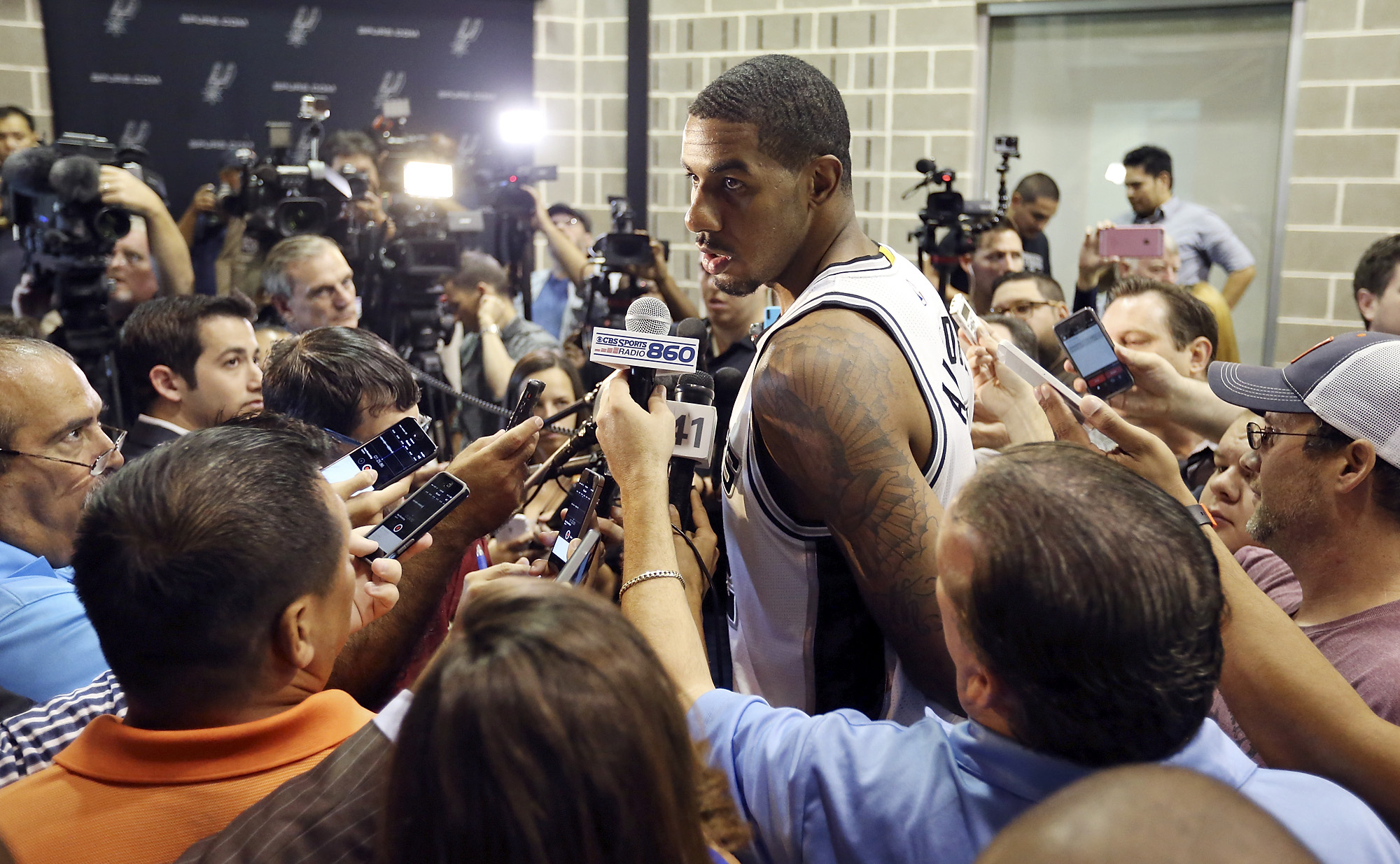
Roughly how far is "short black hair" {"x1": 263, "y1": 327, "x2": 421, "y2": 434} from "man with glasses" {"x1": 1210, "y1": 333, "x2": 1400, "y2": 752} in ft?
5.68

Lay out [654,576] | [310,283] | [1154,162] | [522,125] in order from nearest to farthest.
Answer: [654,576]
[310,283]
[1154,162]
[522,125]

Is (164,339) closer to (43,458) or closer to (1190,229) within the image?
(43,458)

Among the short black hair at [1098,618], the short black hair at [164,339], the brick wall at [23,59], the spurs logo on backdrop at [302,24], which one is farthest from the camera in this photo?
the spurs logo on backdrop at [302,24]

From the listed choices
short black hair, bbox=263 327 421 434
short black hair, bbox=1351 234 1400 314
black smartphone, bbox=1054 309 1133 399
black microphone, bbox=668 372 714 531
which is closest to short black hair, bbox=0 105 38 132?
short black hair, bbox=263 327 421 434

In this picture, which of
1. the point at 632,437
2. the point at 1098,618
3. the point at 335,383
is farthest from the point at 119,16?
the point at 1098,618

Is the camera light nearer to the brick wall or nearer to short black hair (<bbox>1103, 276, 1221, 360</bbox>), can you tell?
short black hair (<bbox>1103, 276, 1221, 360</bbox>)

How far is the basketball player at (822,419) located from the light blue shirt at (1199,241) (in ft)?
13.9

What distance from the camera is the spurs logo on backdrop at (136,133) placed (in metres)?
6.45

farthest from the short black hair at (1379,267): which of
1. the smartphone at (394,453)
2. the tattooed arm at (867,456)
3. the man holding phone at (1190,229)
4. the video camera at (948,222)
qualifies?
the smartphone at (394,453)

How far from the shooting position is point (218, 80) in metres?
6.61

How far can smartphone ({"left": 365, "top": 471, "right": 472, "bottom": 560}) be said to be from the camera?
62.4 inches

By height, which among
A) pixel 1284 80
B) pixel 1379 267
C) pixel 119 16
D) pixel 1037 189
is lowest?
pixel 1379 267

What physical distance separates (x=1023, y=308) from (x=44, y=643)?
10.9 ft

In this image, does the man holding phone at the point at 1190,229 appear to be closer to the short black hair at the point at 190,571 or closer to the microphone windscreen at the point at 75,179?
the microphone windscreen at the point at 75,179
